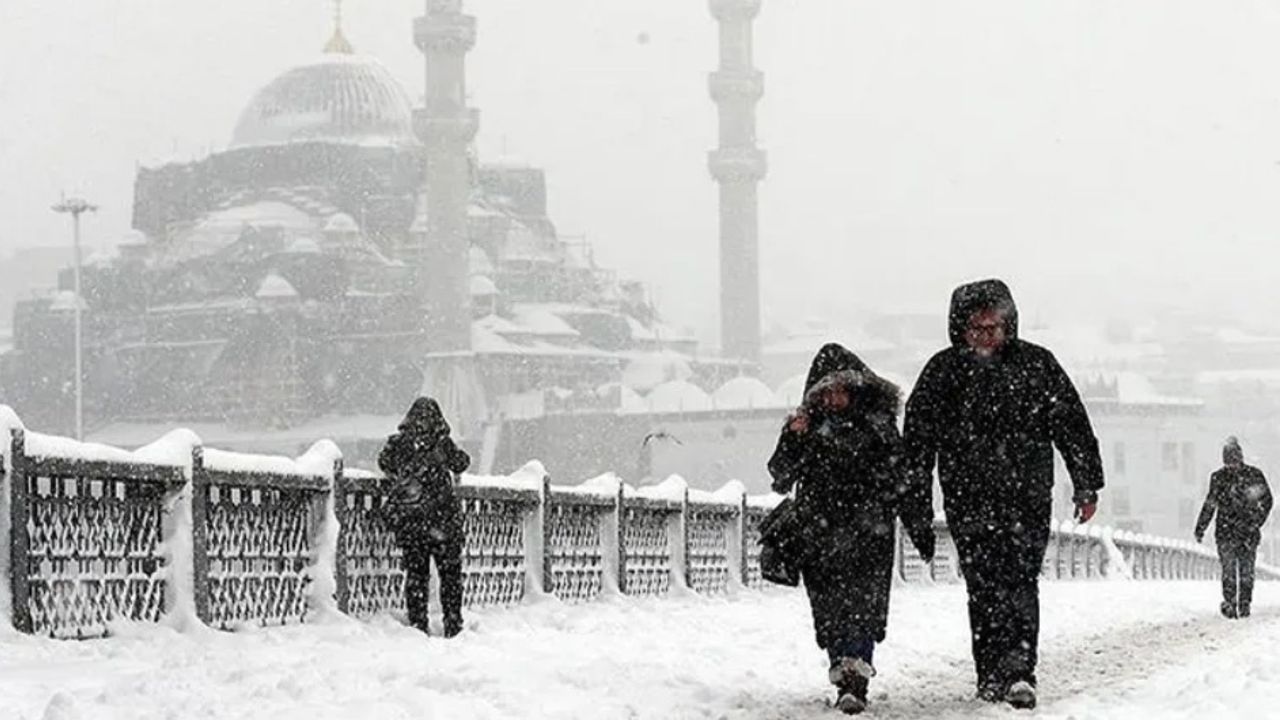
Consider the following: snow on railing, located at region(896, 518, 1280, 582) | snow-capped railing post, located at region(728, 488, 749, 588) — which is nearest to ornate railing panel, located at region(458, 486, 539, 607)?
snow-capped railing post, located at region(728, 488, 749, 588)

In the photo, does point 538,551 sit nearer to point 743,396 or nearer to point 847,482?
point 847,482

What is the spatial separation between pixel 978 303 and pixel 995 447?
478 millimetres

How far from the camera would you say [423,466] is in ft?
31.7

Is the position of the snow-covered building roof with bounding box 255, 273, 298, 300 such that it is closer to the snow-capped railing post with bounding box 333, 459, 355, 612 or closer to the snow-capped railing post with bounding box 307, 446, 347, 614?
the snow-capped railing post with bounding box 333, 459, 355, 612

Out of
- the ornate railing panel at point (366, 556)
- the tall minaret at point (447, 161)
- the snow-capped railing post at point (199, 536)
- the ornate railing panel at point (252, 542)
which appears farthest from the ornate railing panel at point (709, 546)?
the tall minaret at point (447, 161)

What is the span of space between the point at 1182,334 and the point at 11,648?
135 metres

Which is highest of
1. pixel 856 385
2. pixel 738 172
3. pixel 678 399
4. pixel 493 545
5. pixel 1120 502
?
pixel 738 172

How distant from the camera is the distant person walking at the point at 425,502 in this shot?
9.64 m

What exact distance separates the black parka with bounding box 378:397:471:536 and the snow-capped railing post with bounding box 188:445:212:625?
1.20m

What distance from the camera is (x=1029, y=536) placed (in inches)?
266

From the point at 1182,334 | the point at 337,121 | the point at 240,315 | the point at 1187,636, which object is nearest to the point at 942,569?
the point at 1187,636

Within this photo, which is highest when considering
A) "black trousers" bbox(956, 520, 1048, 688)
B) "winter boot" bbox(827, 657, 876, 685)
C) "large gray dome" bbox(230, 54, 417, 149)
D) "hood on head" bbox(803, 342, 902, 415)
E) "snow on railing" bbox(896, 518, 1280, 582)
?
"large gray dome" bbox(230, 54, 417, 149)

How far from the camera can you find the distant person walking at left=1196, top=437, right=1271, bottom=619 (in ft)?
45.5

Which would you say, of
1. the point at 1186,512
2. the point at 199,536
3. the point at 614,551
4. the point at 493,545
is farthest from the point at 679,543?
the point at 1186,512
